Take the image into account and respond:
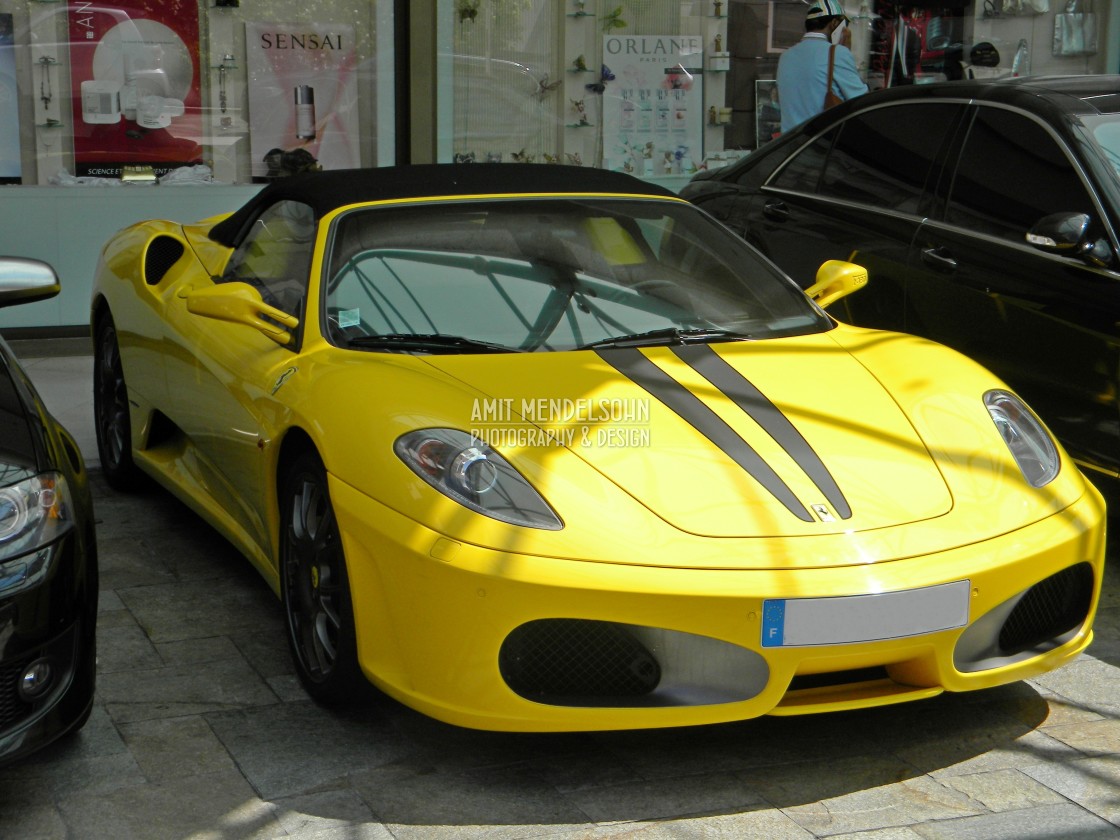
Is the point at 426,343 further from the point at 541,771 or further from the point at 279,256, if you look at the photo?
the point at 541,771

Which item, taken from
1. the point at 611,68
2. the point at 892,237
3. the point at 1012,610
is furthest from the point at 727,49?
the point at 1012,610

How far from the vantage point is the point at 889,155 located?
230 inches

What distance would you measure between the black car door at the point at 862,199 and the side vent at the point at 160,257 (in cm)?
237

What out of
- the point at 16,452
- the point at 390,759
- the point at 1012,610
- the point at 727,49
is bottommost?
the point at 390,759

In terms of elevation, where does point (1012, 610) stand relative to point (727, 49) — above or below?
below

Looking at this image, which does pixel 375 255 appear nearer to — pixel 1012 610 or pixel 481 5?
pixel 1012 610

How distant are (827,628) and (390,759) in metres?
1.04

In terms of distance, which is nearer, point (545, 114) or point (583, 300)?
point (583, 300)

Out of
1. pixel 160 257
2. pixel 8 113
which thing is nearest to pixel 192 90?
pixel 8 113

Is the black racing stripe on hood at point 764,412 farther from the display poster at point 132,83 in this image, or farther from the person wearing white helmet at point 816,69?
the display poster at point 132,83

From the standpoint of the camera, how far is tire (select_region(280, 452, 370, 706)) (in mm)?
3457

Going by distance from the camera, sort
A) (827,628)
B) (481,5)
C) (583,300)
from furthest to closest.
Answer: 1. (481,5)
2. (583,300)
3. (827,628)

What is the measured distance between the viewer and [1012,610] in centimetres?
338

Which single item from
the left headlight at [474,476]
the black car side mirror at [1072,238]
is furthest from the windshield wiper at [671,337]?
the black car side mirror at [1072,238]
